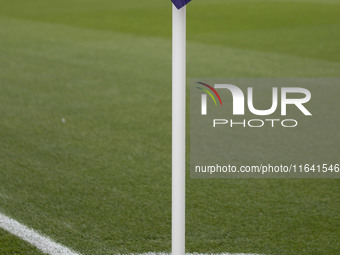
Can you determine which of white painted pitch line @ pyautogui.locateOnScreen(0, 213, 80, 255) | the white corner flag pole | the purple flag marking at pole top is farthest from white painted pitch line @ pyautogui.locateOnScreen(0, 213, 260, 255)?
the purple flag marking at pole top

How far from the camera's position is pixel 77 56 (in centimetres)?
927

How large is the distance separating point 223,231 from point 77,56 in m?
6.08

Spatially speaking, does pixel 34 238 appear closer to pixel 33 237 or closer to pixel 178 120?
pixel 33 237

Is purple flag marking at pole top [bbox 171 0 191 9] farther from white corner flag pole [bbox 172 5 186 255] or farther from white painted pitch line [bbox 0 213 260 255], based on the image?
white painted pitch line [bbox 0 213 260 255]

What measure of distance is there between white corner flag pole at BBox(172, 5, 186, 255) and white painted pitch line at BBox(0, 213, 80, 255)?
0.98 m

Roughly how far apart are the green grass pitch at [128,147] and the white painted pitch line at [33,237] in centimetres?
6

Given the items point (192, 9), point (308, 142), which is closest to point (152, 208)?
point (308, 142)

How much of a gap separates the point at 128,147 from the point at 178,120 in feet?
9.01

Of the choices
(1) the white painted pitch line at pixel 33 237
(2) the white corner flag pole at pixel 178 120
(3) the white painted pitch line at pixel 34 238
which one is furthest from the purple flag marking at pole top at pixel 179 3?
(1) the white painted pitch line at pixel 33 237

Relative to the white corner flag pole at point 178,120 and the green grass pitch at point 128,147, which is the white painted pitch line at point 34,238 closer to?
the green grass pitch at point 128,147

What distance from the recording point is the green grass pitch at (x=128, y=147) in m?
3.61

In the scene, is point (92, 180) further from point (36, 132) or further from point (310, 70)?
point (310, 70)

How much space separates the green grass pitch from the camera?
142 inches

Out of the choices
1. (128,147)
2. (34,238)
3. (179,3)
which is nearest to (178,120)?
(179,3)
